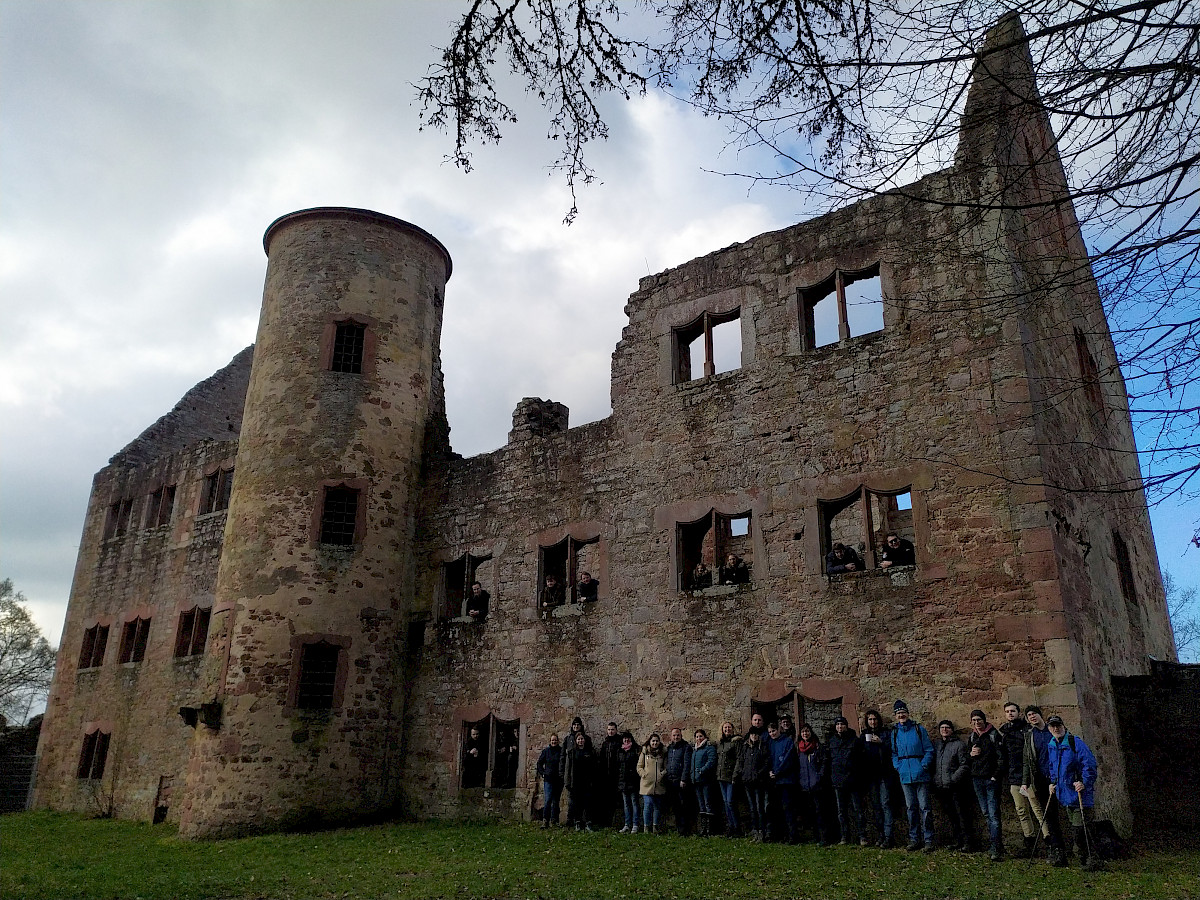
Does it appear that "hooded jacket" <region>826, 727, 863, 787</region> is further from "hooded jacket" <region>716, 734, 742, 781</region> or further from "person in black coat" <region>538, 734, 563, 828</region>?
"person in black coat" <region>538, 734, 563, 828</region>

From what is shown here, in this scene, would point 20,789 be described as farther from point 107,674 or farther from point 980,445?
point 980,445

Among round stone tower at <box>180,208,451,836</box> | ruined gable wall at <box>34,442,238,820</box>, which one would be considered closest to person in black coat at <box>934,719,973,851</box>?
round stone tower at <box>180,208,451,836</box>

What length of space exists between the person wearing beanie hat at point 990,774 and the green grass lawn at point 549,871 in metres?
0.30

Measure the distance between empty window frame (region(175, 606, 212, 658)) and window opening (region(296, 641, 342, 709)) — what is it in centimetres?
548

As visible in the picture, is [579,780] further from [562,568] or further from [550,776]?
[562,568]

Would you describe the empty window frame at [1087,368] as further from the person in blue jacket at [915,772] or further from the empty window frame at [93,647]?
the empty window frame at [93,647]

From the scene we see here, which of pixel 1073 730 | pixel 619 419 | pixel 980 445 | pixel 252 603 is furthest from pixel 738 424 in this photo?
pixel 252 603

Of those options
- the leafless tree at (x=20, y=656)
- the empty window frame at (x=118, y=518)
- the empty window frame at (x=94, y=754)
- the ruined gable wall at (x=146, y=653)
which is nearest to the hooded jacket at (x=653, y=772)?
the ruined gable wall at (x=146, y=653)

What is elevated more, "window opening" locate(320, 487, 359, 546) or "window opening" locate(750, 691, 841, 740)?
"window opening" locate(320, 487, 359, 546)

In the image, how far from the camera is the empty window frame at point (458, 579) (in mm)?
17188

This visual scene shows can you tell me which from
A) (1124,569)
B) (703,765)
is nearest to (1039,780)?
(703,765)

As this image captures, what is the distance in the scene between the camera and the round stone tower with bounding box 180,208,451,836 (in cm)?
1559

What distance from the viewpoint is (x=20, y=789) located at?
2373 centimetres

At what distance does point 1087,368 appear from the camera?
51.9ft
